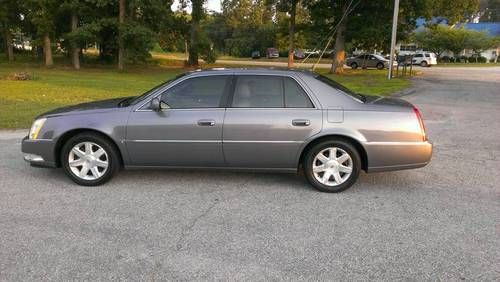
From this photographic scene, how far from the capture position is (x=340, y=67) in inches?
1200

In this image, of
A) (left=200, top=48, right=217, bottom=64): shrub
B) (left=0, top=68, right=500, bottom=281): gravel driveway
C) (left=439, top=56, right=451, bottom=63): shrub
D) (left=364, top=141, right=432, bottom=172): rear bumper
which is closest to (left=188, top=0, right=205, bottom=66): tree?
(left=200, top=48, right=217, bottom=64): shrub

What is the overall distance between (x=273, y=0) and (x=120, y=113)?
89.2 ft

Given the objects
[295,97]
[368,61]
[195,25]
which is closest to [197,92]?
[295,97]

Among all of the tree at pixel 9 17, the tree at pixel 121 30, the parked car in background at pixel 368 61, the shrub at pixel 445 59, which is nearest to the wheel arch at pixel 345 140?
the tree at pixel 121 30

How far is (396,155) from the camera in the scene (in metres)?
5.14

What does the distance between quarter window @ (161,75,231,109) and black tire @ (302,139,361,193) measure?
1.28m

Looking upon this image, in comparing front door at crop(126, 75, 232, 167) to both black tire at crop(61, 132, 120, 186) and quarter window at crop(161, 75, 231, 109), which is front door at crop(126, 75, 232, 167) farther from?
black tire at crop(61, 132, 120, 186)

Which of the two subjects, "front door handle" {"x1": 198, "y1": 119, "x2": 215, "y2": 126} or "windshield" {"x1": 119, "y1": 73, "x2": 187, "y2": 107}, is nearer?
"front door handle" {"x1": 198, "y1": 119, "x2": 215, "y2": 126}

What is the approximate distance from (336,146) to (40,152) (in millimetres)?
3606

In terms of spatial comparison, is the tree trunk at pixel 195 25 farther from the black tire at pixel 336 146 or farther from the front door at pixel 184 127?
the black tire at pixel 336 146

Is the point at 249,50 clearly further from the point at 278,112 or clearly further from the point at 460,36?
the point at 278,112

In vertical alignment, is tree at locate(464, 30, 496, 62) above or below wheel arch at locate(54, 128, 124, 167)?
above

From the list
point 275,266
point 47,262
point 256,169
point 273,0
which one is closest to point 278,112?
point 256,169

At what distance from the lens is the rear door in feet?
16.9
